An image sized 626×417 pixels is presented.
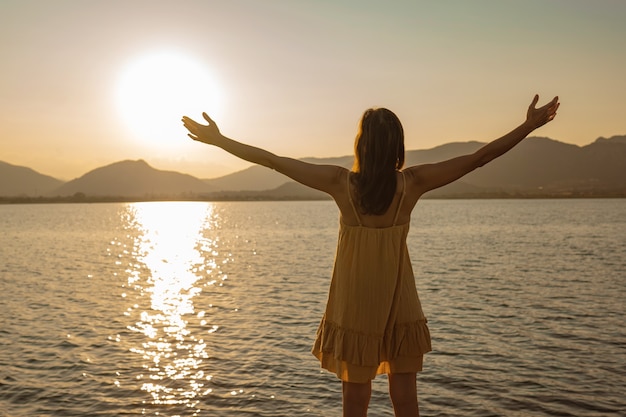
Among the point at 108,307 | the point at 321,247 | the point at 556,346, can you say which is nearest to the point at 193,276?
the point at 108,307

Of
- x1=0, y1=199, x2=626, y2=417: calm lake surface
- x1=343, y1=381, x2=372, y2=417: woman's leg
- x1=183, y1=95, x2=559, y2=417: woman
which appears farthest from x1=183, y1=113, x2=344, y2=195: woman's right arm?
x1=0, y1=199, x2=626, y2=417: calm lake surface

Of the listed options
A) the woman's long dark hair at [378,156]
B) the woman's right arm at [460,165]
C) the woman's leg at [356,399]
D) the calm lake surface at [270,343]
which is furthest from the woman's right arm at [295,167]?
the calm lake surface at [270,343]

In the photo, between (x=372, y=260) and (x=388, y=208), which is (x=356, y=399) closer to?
(x=372, y=260)

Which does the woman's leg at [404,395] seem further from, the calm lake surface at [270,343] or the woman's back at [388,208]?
the calm lake surface at [270,343]

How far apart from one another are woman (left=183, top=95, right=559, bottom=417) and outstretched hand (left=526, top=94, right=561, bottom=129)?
0.02m

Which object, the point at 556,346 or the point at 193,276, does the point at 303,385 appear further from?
the point at 193,276

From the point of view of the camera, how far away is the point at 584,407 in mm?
12000

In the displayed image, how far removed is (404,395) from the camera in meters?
4.54

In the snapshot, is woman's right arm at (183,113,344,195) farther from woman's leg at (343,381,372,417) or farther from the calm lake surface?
the calm lake surface

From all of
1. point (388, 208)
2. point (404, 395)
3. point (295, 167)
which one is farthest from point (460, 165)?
point (404, 395)

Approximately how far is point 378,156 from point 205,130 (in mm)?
1322

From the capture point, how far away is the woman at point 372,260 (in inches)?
Answer: 173

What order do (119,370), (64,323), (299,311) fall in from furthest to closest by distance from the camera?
(299,311) → (64,323) → (119,370)

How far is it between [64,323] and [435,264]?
88.3 feet
